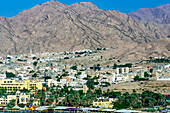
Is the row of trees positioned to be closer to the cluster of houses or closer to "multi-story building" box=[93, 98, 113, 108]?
"multi-story building" box=[93, 98, 113, 108]

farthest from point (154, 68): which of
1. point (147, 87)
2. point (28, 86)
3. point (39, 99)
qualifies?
point (39, 99)

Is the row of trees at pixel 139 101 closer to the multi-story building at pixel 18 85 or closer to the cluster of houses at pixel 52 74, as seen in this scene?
the cluster of houses at pixel 52 74

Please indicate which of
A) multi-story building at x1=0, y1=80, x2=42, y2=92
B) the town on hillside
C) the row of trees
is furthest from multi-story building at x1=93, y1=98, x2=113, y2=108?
multi-story building at x1=0, y1=80, x2=42, y2=92

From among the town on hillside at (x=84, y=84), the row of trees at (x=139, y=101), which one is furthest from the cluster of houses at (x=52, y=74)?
the row of trees at (x=139, y=101)

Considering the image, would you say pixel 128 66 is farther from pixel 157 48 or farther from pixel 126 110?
pixel 126 110

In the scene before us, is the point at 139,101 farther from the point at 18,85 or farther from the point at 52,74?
the point at 52,74

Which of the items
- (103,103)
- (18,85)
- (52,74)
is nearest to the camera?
(103,103)

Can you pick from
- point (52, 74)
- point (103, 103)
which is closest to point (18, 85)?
point (52, 74)

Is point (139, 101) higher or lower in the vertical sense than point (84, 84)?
lower
